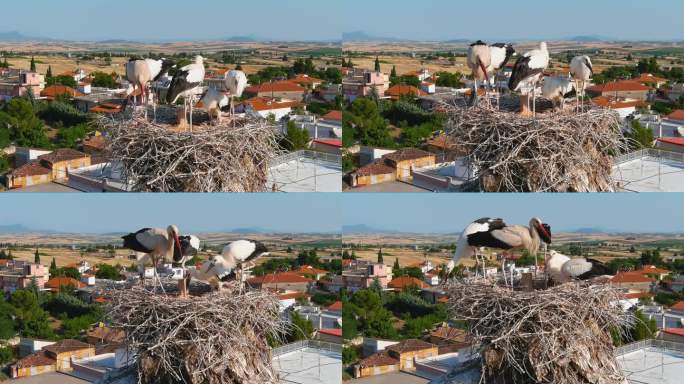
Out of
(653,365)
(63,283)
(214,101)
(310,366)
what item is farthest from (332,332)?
(63,283)

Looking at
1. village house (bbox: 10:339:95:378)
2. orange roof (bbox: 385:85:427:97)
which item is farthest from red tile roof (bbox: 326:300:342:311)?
orange roof (bbox: 385:85:427:97)

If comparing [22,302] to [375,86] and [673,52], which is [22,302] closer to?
[375,86]

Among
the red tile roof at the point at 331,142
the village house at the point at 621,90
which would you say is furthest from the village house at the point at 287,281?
the village house at the point at 621,90

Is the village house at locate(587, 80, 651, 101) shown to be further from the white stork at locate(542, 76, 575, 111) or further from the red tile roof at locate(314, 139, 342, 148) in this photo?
the white stork at locate(542, 76, 575, 111)

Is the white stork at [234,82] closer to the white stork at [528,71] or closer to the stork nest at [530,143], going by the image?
the stork nest at [530,143]

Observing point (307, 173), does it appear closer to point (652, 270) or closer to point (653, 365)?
point (653, 365)

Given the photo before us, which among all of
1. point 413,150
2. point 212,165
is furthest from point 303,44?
point 212,165
